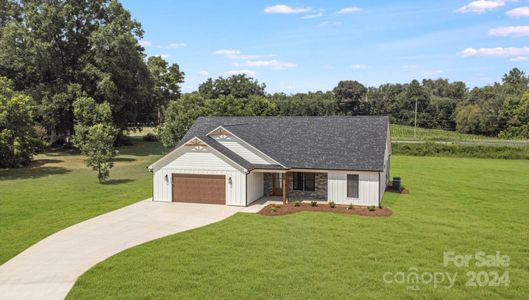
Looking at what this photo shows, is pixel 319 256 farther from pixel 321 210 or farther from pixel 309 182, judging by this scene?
pixel 309 182

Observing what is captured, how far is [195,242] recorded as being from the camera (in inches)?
620

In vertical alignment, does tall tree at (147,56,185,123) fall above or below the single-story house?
above

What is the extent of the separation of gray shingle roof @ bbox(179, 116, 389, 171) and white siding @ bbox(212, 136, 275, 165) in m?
0.35

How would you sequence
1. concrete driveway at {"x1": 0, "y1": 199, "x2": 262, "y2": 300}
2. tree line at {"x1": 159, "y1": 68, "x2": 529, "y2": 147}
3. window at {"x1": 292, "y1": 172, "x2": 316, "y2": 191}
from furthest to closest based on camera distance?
tree line at {"x1": 159, "y1": 68, "x2": 529, "y2": 147} < window at {"x1": 292, "y1": 172, "x2": 316, "y2": 191} < concrete driveway at {"x1": 0, "y1": 199, "x2": 262, "y2": 300}

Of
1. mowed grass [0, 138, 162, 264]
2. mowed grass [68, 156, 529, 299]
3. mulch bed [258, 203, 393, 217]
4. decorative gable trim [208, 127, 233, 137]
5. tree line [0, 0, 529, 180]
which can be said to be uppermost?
tree line [0, 0, 529, 180]

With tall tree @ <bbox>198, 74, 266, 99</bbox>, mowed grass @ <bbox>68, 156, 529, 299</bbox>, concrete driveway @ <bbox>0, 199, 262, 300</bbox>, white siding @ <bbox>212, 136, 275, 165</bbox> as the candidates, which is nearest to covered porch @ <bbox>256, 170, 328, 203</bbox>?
white siding @ <bbox>212, 136, 275, 165</bbox>

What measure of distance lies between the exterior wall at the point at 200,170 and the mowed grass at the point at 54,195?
2073 millimetres

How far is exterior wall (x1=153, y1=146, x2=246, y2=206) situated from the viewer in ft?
73.3

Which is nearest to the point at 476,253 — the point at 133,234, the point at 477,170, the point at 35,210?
the point at 133,234

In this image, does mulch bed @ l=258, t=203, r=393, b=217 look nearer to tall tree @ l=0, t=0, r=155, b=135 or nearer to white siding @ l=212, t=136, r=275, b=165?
white siding @ l=212, t=136, r=275, b=165

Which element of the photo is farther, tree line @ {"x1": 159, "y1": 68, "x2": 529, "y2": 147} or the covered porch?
tree line @ {"x1": 159, "y1": 68, "x2": 529, "y2": 147}

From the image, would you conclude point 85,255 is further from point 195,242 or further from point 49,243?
point 195,242

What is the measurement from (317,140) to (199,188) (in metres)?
8.12

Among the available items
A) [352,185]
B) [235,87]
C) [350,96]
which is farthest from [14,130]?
[350,96]
